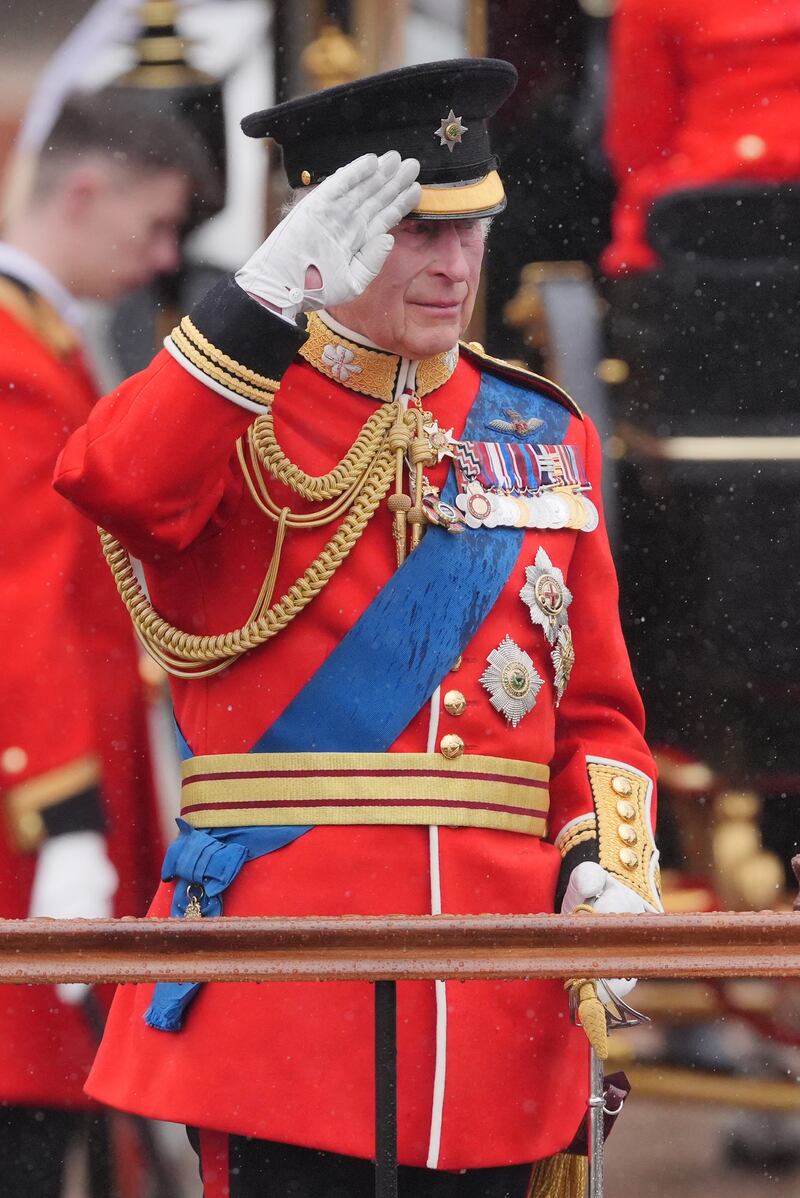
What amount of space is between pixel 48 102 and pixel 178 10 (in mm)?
249

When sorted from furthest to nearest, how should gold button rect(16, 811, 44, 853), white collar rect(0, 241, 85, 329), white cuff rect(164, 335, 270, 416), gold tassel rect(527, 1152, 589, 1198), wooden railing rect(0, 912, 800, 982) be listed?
white collar rect(0, 241, 85, 329), gold button rect(16, 811, 44, 853), gold tassel rect(527, 1152, 589, 1198), white cuff rect(164, 335, 270, 416), wooden railing rect(0, 912, 800, 982)

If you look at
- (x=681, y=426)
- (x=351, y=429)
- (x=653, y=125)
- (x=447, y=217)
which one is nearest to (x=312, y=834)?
(x=351, y=429)

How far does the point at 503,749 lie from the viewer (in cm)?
228

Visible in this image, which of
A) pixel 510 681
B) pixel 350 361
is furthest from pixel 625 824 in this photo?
pixel 350 361

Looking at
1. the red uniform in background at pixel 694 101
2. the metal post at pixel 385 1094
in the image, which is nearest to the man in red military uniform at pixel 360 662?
the metal post at pixel 385 1094

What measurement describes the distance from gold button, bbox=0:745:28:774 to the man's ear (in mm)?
850

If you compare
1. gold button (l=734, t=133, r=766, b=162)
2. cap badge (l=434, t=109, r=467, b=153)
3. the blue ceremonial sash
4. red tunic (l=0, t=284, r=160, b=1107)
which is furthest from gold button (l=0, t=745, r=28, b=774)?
gold button (l=734, t=133, r=766, b=162)

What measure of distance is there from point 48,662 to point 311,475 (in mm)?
995

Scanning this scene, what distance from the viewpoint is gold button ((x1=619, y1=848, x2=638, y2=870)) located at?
90.7 inches

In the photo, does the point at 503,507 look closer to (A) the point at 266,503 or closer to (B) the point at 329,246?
(A) the point at 266,503

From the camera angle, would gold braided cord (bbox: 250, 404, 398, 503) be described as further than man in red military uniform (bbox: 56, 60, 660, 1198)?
Yes

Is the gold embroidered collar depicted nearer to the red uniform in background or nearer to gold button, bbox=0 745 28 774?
gold button, bbox=0 745 28 774

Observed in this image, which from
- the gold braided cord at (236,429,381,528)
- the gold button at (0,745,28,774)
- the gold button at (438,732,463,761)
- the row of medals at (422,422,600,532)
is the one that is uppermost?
the gold braided cord at (236,429,381,528)

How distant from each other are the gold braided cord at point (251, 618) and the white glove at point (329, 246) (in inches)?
8.9
